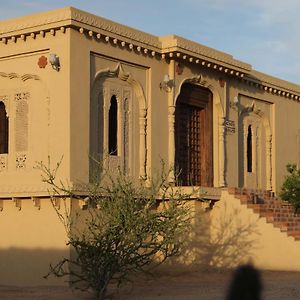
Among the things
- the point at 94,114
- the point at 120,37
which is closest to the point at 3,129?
the point at 94,114

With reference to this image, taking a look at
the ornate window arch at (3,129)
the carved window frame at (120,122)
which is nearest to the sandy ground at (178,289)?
the carved window frame at (120,122)

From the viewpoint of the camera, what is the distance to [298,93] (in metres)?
27.0

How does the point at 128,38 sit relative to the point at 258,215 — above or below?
above

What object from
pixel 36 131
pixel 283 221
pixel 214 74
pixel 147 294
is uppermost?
pixel 214 74

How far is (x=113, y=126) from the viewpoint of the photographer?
18234mm

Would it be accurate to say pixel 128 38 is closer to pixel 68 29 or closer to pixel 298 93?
pixel 68 29

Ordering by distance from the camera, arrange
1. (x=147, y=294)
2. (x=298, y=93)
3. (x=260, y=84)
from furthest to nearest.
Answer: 1. (x=298, y=93)
2. (x=260, y=84)
3. (x=147, y=294)

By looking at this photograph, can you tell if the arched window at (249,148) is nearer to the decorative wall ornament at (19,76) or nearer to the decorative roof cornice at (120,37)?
the decorative roof cornice at (120,37)

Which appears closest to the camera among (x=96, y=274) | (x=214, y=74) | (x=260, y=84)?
(x=96, y=274)

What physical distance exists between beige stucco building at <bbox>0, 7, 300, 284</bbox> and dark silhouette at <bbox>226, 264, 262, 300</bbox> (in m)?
13.6

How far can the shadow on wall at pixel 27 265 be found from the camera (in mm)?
15891

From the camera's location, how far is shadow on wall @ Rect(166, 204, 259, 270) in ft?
59.9

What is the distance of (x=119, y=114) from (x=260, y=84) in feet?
26.2

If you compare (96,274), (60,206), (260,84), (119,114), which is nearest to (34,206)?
(60,206)
